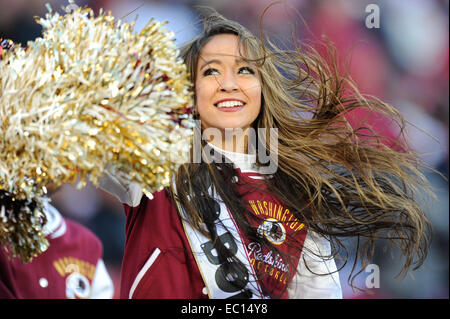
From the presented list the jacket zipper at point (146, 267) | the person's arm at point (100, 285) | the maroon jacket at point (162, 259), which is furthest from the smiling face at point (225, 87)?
the person's arm at point (100, 285)

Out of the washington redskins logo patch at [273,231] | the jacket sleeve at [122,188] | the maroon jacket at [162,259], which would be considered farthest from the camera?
the washington redskins logo patch at [273,231]

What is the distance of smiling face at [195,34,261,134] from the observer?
1.46m

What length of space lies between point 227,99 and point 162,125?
1.62ft

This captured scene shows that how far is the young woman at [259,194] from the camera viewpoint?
52.6 inches

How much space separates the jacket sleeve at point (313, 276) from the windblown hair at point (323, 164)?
0.03 metres

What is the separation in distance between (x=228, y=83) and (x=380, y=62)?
1.55 metres

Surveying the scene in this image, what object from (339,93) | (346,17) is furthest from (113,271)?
(346,17)

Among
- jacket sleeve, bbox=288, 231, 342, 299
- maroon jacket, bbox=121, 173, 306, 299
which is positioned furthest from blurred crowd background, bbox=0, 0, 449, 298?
maroon jacket, bbox=121, 173, 306, 299

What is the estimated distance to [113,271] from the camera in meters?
2.17

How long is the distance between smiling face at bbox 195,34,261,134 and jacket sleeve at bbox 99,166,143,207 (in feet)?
1.10

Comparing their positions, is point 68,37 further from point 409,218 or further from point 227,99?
point 409,218

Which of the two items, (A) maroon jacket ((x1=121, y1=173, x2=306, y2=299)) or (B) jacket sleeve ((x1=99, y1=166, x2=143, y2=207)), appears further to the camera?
(A) maroon jacket ((x1=121, y1=173, x2=306, y2=299))

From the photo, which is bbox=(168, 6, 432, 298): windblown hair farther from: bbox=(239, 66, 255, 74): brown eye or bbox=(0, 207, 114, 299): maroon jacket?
bbox=(0, 207, 114, 299): maroon jacket

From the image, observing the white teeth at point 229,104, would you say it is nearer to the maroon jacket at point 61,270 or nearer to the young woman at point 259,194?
the young woman at point 259,194
